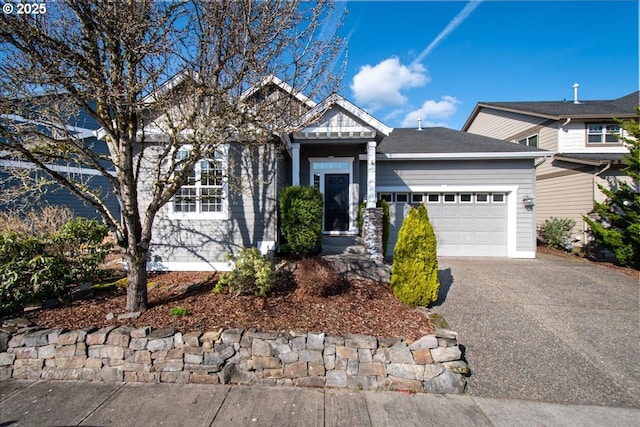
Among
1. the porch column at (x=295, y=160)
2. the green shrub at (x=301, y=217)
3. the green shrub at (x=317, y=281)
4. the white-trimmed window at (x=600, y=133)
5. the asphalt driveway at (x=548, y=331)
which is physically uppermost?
the white-trimmed window at (x=600, y=133)

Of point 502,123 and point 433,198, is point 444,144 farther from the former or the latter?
point 502,123

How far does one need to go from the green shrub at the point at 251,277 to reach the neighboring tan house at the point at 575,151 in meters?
11.4

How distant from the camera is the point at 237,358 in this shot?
3434 millimetres

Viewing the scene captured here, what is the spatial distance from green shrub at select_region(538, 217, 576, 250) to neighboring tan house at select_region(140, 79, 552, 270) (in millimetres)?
2464

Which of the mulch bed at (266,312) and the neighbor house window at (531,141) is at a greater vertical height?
the neighbor house window at (531,141)

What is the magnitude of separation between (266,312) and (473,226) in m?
8.01

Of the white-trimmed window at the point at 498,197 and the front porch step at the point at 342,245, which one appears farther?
the white-trimmed window at the point at 498,197

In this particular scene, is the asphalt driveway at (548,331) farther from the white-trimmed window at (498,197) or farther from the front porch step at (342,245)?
the white-trimmed window at (498,197)

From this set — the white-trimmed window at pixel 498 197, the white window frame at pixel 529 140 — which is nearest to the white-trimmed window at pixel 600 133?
the white window frame at pixel 529 140

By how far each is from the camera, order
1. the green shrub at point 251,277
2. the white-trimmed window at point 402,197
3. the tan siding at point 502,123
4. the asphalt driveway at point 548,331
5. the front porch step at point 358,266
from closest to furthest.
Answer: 1. the asphalt driveway at point 548,331
2. the green shrub at point 251,277
3. the front porch step at point 358,266
4. the white-trimmed window at point 402,197
5. the tan siding at point 502,123

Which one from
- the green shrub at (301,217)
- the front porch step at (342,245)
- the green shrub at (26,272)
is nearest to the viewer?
the green shrub at (26,272)

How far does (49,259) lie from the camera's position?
4551mm

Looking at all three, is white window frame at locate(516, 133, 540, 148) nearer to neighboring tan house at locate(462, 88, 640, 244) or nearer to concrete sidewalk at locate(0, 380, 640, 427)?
neighboring tan house at locate(462, 88, 640, 244)

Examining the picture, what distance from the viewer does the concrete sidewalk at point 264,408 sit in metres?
2.79
